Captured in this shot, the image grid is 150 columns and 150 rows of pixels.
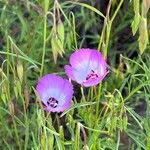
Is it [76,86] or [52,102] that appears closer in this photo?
[52,102]

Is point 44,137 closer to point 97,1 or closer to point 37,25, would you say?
point 37,25

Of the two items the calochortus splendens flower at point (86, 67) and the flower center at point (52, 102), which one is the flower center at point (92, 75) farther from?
the flower center at point (52, 102)

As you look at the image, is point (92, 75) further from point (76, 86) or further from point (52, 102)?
point (76, 86)

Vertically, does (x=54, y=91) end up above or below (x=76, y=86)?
above

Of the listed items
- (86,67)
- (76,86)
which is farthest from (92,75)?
(76,86)

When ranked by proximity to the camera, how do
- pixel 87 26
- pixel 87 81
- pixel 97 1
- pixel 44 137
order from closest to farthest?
pixel 44 137, pixel 87 81, pixel 87 26, pixel 97 1

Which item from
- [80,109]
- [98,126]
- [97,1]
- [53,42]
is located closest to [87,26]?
[97,1]
